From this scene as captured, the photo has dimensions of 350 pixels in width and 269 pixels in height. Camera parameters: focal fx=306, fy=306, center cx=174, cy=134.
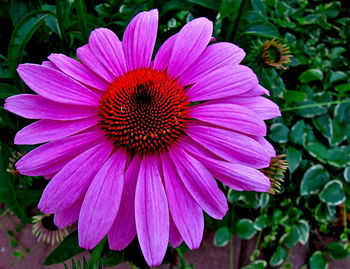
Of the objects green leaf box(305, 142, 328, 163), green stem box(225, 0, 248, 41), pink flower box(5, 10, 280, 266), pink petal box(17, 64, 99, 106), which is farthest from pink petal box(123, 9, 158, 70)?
green leaf box(305, 142, 328, 163)

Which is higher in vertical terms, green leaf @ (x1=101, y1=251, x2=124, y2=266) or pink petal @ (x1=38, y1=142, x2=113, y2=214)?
pink petal @ (x1=38, y1=142, x2=113, y2=214)

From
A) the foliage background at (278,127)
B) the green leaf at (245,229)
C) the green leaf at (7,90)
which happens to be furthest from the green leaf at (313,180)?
the green leaf at (7,90)

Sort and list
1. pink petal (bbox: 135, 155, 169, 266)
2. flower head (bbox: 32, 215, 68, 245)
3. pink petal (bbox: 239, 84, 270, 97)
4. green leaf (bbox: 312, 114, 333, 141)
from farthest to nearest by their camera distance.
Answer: green leaf (bbox: 312, 114, 333, 141) → flower head (bbox: 32, 215, 68, 245) → pink petal (bbox: 239, 84, 270, 97) → pink petal (bbox: 135, 155, 169, 266)

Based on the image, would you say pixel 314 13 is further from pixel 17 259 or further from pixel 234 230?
pixel 17 259

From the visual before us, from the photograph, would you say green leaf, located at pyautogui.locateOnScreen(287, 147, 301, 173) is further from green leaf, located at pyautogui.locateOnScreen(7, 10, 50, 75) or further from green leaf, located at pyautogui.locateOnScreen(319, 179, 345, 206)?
green leaf, located at pyautogui.locateOnScreen(7, 10, 50, 75)

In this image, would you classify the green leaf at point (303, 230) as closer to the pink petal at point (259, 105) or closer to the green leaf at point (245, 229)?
the green leaf at point (245, 229)

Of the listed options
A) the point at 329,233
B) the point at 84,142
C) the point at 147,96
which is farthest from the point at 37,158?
the point at 329,233

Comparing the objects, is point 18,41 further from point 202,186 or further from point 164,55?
point 202,186
